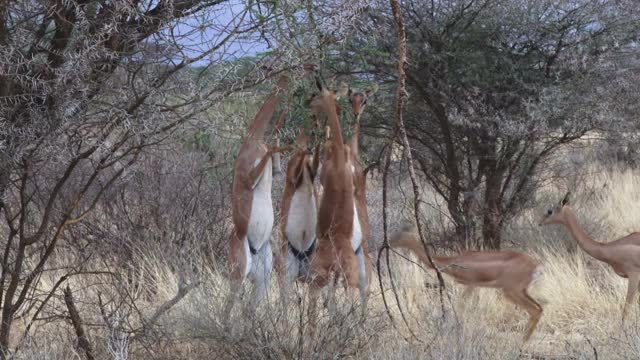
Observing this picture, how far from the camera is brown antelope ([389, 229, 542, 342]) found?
6.00 meters

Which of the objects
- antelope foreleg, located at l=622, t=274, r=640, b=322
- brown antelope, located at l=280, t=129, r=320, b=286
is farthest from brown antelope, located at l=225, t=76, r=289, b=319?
antelope foreleg, located at l=622, t=274, r=640, b=322

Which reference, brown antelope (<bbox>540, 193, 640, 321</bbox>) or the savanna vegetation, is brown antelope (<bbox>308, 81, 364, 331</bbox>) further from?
brown antelope (<bbox>540, 193, 640, 321</bbox>)

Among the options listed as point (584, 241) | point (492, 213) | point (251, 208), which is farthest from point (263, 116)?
point (492, 213)

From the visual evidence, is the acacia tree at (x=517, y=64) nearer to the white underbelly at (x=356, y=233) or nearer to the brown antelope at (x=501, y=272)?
the brown antelope at (x=501, y=272)

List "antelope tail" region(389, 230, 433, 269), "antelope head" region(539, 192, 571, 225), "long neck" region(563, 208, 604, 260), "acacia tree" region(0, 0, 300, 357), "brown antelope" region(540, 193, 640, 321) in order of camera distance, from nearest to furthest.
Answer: "acacia tree" region(0, 0, 300, 357), "antelope tail" region(389, 230, 433, 269), "brown antelope" region(540, 193, 640, 321), "long neck" region(563, 208, 604, 260), "antelope head" region(539, 192, 571, 225)

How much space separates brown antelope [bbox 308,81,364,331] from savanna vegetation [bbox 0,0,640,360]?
164 mm

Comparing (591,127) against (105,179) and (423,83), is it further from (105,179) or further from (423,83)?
(105,179)

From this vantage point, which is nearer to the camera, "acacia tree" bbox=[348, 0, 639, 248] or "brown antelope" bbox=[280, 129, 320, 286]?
"brown antelope" bbox=[280, 129, 320, 286]

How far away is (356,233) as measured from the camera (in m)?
4.64

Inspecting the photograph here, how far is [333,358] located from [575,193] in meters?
9.14

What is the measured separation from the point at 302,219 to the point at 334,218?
0.19m

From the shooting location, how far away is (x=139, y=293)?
6.95 meters

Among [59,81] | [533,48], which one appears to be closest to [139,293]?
[59,81]

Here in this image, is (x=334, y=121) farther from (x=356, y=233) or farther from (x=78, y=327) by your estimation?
(x=78, y=327)
